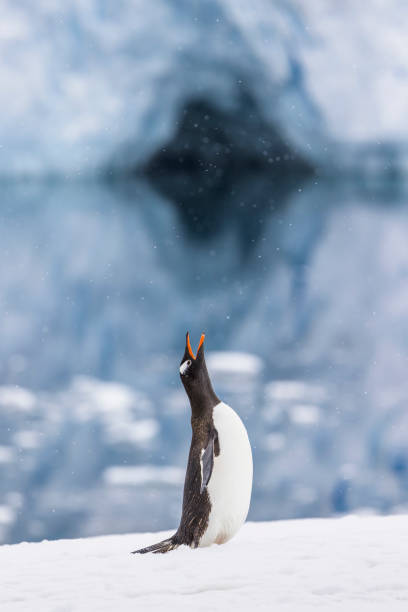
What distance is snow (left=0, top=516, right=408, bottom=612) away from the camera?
2961 mm

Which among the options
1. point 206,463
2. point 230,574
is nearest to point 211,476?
point 206,463

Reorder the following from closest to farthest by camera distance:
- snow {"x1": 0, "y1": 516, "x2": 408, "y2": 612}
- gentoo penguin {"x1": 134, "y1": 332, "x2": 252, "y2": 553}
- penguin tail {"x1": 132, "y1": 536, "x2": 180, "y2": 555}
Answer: snow {"x1": 0, "y1": 516, "x2": 408, "y2": 612}, penguin tail {"x1": 132, "y1": 536, "x2": 180, "y2": 555}, gentoo penguin {"x1": 134, "y1": 332, "x2": 252, "y2": 553}

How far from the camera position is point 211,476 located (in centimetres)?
398

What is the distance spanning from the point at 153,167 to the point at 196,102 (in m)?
17.5

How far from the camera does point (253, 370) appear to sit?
43.8ft

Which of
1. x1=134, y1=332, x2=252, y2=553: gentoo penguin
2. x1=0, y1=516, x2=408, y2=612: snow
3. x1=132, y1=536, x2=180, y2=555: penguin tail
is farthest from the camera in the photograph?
x1=134, y1=332, x2=252, y2=553: gentoo penguin

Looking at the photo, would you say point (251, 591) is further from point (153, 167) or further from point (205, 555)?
point (153, 167)

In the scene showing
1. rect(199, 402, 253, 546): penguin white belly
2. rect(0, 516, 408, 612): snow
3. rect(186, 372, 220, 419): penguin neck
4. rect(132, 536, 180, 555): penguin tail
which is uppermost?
rect(186, 372, 220, 419): penguin neck

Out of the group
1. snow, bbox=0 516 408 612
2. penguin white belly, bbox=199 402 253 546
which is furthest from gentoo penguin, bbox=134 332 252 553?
snow, bbox=0 516 408 612

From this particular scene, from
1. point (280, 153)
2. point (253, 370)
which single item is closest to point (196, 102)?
point (280, 153)

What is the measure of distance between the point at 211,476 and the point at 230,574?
71 centimetres

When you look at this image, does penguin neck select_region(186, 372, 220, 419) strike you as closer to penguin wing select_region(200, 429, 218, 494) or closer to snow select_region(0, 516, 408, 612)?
penguin wing select_region(200, 429, 218, 494)

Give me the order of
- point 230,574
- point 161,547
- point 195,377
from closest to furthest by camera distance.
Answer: point 230,574 → point 161,547 → point 195,377

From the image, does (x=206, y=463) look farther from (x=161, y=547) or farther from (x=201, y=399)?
(x=161, y=547)
